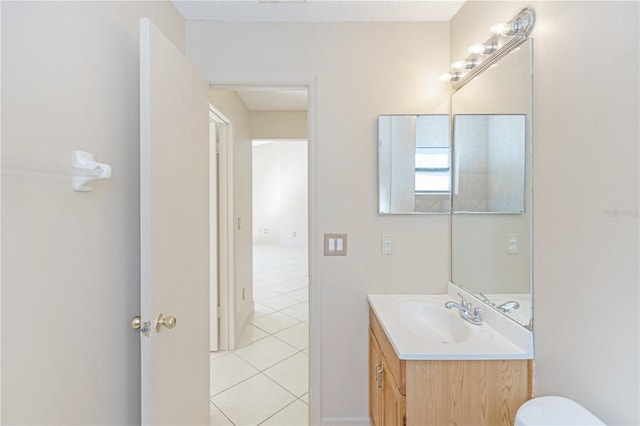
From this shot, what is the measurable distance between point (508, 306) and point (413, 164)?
2.81 ft

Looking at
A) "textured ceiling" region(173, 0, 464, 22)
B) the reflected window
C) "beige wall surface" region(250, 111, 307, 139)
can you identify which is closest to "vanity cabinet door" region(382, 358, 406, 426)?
the reflected window

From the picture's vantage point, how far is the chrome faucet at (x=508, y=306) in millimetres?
1157

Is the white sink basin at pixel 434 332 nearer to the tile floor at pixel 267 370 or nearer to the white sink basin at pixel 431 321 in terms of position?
the white sink basin at pixel 431 321

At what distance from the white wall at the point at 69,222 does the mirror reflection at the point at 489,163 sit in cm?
154

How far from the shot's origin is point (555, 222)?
968 mm

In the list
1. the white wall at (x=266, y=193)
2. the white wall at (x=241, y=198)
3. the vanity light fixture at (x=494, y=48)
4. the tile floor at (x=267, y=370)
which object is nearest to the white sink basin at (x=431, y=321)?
the tile floor at (x=267, y=370)

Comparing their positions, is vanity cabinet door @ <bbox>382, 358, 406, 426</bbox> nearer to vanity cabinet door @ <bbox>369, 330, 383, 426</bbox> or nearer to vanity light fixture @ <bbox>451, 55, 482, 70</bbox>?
vanity cabinet door @ <bbox>369, 330, 383, 426</bbox>

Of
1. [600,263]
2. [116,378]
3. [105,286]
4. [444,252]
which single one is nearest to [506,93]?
[600,263]

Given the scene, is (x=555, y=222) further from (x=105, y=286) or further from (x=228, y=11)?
(x=228, y=11)

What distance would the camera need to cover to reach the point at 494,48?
125cm

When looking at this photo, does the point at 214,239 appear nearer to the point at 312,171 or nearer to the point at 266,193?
the point at 312,171

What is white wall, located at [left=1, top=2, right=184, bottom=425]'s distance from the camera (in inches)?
27.7

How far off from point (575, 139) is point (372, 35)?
48.0 inches

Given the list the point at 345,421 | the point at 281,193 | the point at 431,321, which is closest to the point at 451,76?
the point at 431,321
